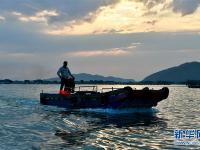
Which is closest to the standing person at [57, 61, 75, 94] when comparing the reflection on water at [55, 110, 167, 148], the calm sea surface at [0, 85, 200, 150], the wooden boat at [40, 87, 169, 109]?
the wooden boat at [40, 87, 169, 109]

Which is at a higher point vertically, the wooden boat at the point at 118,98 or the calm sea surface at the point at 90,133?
the wooden boat at the point at 118,98

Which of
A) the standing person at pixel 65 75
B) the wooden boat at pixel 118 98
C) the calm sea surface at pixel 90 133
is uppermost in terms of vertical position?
the standing person at pixel 65 75

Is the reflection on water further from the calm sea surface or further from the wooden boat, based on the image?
the wooden boat

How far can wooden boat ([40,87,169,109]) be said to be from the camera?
30203 mm

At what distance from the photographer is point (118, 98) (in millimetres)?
30172

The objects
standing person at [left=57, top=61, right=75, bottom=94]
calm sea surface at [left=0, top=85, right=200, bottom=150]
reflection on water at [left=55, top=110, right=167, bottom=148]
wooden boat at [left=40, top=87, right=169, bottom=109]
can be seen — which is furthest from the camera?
standing person at [left=57, top=61, right=75, bottom=94]

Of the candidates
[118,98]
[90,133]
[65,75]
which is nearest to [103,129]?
[90,133]

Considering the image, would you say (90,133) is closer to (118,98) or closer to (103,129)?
(103,129)

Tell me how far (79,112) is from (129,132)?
12583 millimetres

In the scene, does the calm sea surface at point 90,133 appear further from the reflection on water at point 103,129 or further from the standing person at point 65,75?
the standing person at point 65,75

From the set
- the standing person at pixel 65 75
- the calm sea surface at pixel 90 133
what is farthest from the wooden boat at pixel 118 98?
the calm sea surface at pixel 90 133

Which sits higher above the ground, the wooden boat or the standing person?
the standing person

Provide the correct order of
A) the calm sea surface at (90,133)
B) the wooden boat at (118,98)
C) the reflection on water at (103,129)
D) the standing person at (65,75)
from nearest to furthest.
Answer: the calm sea surface at (90,133)
the reflection on water at (103,129)
the wooden boat at (118,98)
the standing person at (65,75)

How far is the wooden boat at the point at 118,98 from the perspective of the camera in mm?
30203
